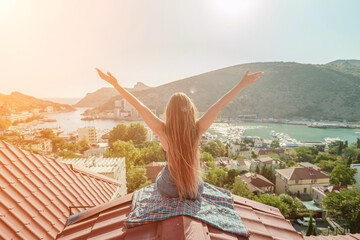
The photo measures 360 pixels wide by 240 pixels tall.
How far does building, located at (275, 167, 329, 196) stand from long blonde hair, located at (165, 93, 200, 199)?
73.6 ft

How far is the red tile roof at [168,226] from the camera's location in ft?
3.84

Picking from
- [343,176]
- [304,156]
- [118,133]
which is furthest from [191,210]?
[304,156]

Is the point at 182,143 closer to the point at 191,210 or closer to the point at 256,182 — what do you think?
the point at 191,210

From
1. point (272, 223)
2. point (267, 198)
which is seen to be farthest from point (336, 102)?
point (272, 223)

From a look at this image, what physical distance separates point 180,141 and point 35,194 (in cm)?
174

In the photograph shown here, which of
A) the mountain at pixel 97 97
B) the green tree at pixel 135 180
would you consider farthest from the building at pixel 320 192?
the mountain at pixel 97 97

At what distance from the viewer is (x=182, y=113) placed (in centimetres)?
134

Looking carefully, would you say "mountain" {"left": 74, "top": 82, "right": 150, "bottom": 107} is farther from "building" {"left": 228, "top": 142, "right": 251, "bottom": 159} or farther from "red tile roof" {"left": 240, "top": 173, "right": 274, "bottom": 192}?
"red tile roof" {"left": 240, "top": 173, "right": 274, "bottom": 192}

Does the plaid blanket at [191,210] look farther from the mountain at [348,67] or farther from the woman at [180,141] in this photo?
the mountain at [348,67]

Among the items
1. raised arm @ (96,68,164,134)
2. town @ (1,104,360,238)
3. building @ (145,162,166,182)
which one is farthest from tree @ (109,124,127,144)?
raised arm @ (96,68,164,134)

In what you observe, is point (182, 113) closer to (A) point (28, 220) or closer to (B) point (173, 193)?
(B) point (173, 193)

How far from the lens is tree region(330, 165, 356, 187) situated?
21.6 metres

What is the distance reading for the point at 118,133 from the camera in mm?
33969

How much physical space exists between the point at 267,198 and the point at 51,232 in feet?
51.1
